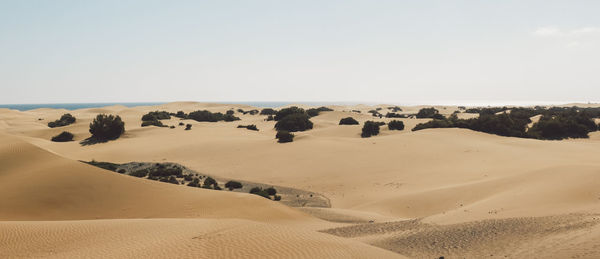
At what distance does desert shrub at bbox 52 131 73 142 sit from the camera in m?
42.3

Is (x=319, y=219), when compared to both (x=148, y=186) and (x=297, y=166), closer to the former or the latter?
(x=148, y=186)

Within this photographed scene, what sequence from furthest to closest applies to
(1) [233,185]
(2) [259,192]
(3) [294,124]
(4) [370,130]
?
1. (3) [294,124]
2. (4) [370,130]
3. (1) [233,185]
4. (2) [259,192]

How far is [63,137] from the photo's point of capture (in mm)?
42531

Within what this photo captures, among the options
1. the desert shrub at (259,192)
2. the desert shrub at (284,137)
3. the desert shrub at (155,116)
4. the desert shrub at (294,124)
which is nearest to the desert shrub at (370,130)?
the desert shrub at (284,137)

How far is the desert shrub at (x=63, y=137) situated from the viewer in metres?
42.3

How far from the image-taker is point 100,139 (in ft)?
128

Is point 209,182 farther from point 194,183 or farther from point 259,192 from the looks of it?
point 259,192

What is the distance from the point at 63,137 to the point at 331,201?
35.7 metres

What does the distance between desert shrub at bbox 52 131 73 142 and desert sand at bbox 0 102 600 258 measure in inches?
469

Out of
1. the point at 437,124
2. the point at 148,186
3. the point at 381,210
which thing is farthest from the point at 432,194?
the point at 437,124

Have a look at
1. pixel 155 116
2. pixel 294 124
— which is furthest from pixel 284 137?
pixel 155 116

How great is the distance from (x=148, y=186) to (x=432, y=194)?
12425 millimetres

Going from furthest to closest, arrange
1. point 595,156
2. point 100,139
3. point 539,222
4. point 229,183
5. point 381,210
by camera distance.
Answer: point 100,139 → point 595,156 → point 229,183 → point 381,210 → point 539,222

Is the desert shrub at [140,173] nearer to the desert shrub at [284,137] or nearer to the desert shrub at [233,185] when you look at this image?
the desert shrub at [233,185]
